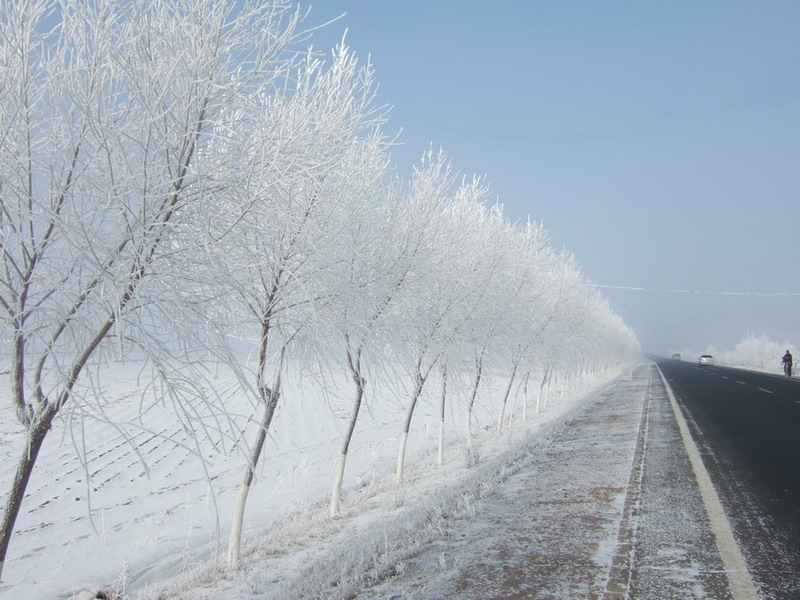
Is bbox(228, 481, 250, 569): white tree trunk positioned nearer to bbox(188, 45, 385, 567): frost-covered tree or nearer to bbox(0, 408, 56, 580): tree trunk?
bbox(188, 45, 385, 567): frost-covered tree

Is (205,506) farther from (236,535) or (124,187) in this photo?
(124,187)

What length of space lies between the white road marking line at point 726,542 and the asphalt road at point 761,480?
0.05m

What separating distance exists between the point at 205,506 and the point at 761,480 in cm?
899

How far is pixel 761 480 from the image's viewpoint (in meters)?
6.69

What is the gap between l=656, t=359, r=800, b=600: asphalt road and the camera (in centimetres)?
404

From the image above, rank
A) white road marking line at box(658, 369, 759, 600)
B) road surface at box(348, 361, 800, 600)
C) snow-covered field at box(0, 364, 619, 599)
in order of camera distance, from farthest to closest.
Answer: snow-covered field at box(0, 364, 619, 599) → road surface at box(348, 361, 800, 600) → white road marking line at box(658, 369, 759, 600)

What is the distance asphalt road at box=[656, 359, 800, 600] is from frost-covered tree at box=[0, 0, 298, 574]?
181 inches

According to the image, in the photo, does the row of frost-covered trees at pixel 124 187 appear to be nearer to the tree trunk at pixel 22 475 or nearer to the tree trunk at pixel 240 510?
the tree trunk at pixel 22 475

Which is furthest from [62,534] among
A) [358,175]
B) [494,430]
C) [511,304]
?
[494,430]

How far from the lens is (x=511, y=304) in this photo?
15094 millimetres

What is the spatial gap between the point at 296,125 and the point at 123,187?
260cm

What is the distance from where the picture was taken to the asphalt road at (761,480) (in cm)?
404

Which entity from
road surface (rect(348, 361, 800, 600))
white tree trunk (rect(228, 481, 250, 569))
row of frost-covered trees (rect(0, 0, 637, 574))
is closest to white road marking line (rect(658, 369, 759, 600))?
road surface (rect(348, 361, 800, 600))

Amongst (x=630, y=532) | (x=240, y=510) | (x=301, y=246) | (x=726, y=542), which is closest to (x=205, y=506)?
(x=240, y=510)
